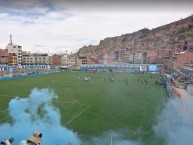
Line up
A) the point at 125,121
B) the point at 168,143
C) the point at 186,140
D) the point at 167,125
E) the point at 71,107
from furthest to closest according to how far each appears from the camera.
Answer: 1. the point at 71,107
2. the point at 125,121
3. the point at 167,125
4. the point at 168,143
5. the point at 186,140

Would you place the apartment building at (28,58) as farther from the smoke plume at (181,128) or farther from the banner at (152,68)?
the smoke plume at (181,128)

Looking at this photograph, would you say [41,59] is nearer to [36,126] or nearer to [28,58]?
[28,58]

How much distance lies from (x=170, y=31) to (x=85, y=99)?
4286 millimetres

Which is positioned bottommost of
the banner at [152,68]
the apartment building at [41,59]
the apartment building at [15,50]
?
the banner at [152,68]

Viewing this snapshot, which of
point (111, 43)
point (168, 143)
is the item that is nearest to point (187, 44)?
point (111, 43)

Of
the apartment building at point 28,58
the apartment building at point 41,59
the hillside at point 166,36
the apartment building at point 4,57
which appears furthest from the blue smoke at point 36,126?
the apartment building at point 41,59

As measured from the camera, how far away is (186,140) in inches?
166

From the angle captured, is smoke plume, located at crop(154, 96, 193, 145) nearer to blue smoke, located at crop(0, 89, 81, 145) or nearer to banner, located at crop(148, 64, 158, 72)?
blue smoke, located at crop(0, 89, 81, 145)

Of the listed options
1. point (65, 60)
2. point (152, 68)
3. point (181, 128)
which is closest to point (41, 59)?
point (65, 60)

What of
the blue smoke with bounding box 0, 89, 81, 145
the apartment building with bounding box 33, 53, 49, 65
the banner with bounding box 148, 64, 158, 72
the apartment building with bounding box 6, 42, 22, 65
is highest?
the apartment building with bounding box 6, 42, 22, 65

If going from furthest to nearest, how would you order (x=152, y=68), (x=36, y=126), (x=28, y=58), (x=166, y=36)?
(x=28, y=58) → (x=152, y=68) → (x=166, y=36) → (x=36, y=126)

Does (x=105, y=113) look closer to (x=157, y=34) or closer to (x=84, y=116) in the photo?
(x=84, y=116)

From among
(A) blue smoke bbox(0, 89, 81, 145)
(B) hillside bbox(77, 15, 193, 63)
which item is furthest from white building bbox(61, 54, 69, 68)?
(A) blue smoke bbox(0, 89, 81, 145)

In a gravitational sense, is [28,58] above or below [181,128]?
above
